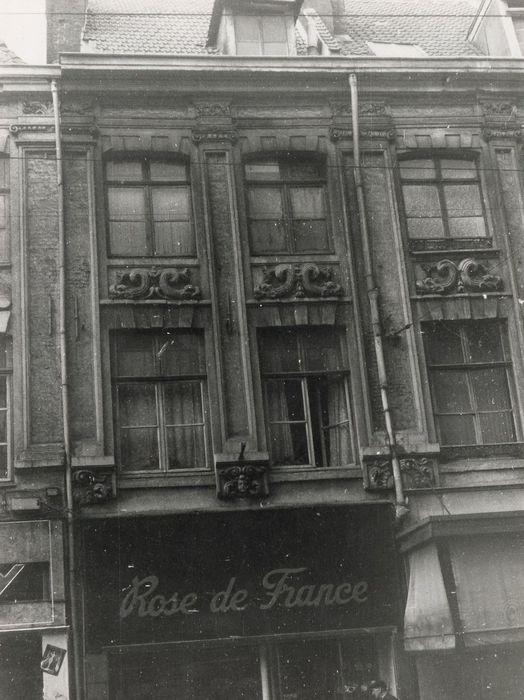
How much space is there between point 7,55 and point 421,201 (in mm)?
7263

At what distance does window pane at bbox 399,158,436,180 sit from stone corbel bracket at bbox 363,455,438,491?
15.7 ft

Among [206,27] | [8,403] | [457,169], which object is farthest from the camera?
[206,27]

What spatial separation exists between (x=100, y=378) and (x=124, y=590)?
3.02 metres

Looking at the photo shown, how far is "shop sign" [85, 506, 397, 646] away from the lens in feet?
38.7

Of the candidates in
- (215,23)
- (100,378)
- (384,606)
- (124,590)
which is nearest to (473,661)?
(384,606)

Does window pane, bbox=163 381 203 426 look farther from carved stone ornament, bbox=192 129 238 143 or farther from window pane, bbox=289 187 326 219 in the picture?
carved stone ornament, bbox=192 129 238 143

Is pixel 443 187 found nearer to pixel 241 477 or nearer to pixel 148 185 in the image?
pixel 148 185

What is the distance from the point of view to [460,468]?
13141mm

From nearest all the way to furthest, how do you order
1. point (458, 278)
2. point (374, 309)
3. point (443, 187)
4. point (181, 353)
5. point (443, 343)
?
point (181, 353) → point (374, 309) → point (443, 343) → point (458, 278) → point (443, 187)

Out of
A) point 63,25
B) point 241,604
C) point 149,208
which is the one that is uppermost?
point 63,25

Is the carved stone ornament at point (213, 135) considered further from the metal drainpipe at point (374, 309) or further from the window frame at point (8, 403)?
the window frame at point (8, 403)

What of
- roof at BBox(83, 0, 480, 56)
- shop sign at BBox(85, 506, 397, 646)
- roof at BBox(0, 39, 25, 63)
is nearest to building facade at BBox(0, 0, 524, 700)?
shop sign at BBox(85, 506, 397, 646)

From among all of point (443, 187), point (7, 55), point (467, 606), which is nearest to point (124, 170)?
point (7, 55)

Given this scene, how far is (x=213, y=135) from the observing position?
1409 cm
